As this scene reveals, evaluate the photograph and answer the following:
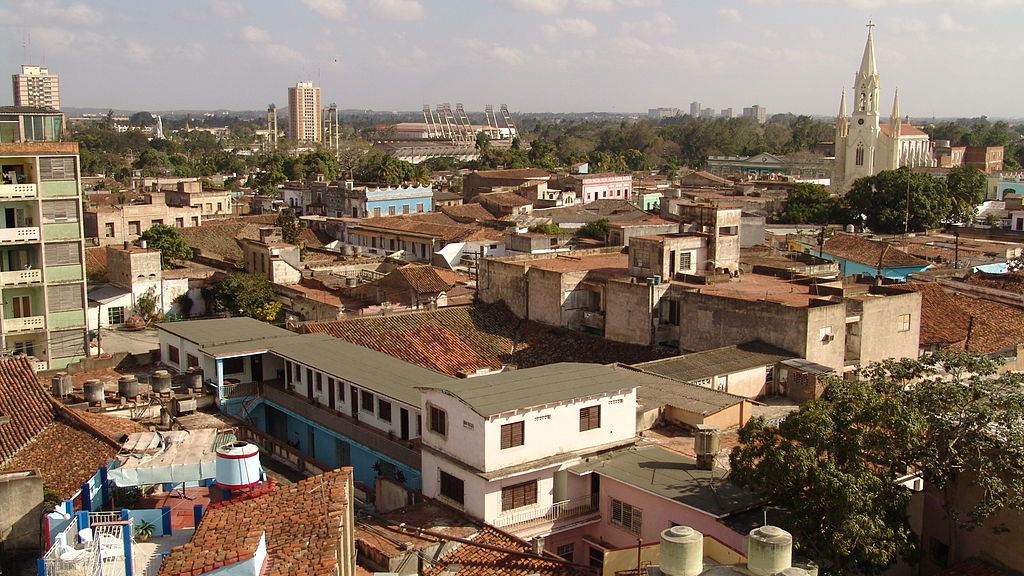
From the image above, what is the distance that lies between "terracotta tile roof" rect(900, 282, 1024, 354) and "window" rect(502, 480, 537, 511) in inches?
529

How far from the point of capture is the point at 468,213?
51.0 meters

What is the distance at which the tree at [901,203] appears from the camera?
168 feet

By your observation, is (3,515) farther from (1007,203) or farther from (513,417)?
(1007,203)

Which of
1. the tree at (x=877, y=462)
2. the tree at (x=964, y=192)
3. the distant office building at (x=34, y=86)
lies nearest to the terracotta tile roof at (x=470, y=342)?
the tree at (x=877, y=462)

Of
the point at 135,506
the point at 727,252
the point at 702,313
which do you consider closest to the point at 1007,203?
the point at 727,252

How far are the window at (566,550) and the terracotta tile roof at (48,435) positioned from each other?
6.61 meters

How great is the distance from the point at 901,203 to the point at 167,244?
116 feet

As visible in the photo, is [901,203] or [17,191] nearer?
[17,191]

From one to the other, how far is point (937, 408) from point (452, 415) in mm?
6553

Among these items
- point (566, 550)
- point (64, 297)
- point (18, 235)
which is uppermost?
point (18, 235)

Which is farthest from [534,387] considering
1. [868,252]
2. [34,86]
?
[34,86]

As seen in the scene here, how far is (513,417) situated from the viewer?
47.6 feet

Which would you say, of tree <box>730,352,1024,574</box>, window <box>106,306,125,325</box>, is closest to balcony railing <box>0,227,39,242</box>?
window <box>106,306,125,325</box>

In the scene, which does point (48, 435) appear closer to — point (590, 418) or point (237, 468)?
point (237, 468)
